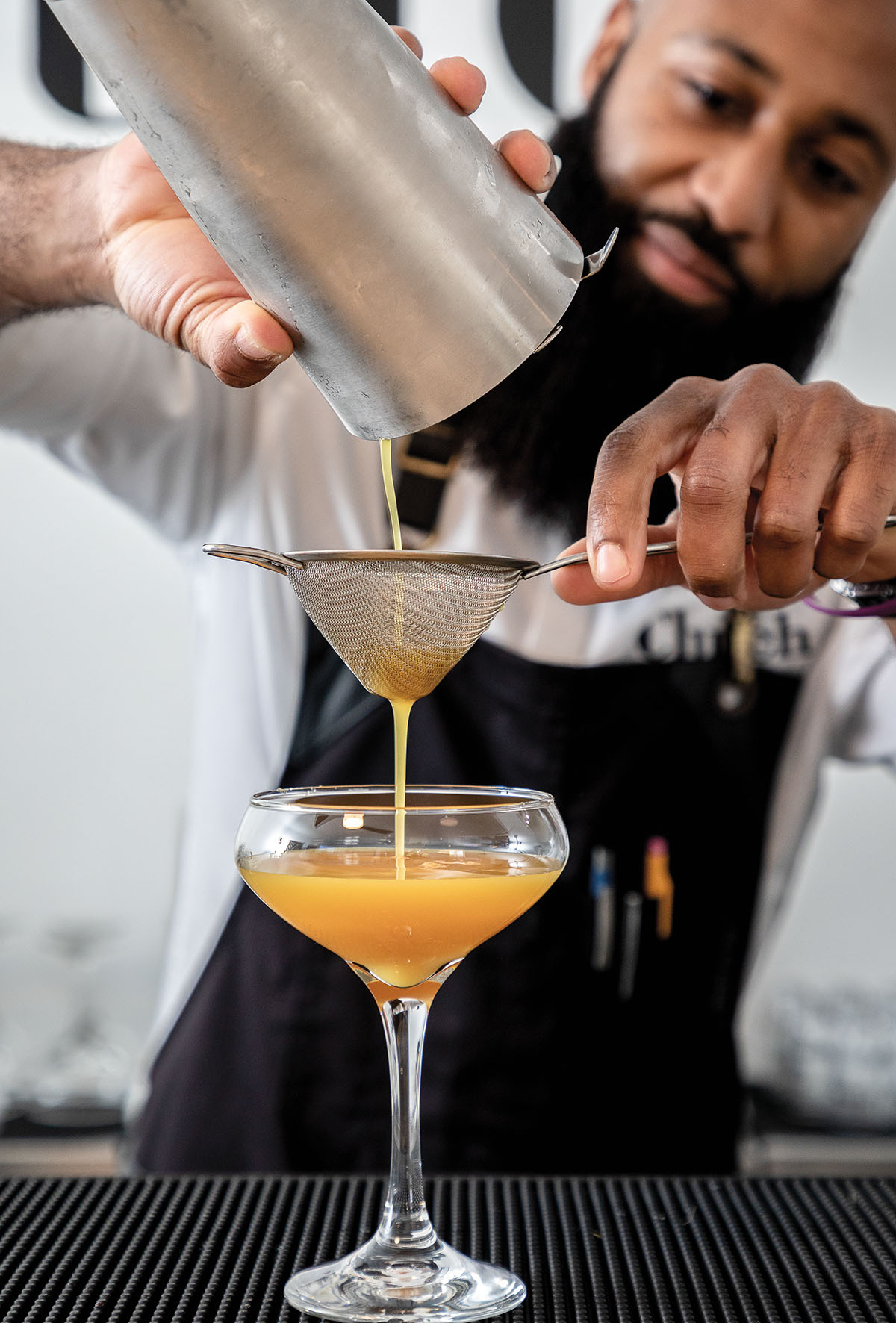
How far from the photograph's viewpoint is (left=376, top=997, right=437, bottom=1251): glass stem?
0.95 m

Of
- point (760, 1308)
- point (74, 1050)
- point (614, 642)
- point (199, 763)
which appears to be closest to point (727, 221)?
point (614, 642)

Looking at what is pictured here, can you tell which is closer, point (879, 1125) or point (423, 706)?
point (423, 706)

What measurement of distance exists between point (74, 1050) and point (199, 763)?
137 cm

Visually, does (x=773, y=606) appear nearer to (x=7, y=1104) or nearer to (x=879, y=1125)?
(x=879, y=1125)

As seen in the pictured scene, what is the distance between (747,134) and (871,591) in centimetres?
99

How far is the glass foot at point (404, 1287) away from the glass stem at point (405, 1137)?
0.04ft

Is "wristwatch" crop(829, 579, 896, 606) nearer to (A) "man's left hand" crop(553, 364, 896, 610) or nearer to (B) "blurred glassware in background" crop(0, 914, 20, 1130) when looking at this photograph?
(A) "man's left hand" crop(553, 364, 896, 610)

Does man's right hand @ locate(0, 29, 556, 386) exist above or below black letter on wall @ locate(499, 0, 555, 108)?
below

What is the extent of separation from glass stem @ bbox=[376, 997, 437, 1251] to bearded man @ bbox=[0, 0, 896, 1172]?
0.88 metres

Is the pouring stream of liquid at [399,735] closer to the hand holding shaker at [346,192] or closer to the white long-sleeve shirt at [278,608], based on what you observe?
the hand holding shaker at [346,192]

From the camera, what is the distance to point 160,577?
3.38 metres

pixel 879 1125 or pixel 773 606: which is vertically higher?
pixel 773 606

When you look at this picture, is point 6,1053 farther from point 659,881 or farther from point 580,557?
point 580,557

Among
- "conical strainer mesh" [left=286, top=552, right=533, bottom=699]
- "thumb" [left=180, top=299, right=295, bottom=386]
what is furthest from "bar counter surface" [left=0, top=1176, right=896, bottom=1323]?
"thumb" [left=180, top=299, right=295, bottom=386]
